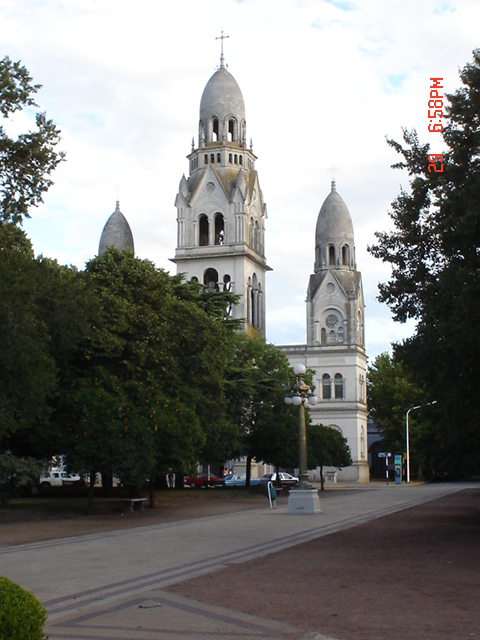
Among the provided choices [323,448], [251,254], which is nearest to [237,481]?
[323,448]

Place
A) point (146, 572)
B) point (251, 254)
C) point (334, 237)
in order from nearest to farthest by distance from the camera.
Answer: point (146, 572) → point (251, 254) → point (334, 237)

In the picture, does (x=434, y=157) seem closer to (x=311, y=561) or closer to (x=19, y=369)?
(x=311, y=561)

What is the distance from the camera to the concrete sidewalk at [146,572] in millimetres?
9500

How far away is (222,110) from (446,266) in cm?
6898

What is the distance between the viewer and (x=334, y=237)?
9400cm

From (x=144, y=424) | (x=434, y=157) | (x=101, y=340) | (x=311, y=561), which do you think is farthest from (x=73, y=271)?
(x=311, y=561)

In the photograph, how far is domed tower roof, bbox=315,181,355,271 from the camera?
3698 inches

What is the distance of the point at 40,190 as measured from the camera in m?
20.4

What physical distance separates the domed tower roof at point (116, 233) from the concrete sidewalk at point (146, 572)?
6704 cm

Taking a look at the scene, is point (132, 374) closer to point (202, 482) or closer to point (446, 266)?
point (446, 266)

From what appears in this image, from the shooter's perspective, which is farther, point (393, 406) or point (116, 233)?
point (116, 233)

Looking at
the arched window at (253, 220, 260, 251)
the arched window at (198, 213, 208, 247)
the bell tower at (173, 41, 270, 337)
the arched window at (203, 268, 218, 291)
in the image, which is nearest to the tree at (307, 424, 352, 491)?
the bell tower at (173, 41, 270, 337)

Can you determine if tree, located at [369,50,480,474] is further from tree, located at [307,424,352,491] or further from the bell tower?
the bell tower

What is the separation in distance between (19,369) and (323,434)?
37.6 meters
